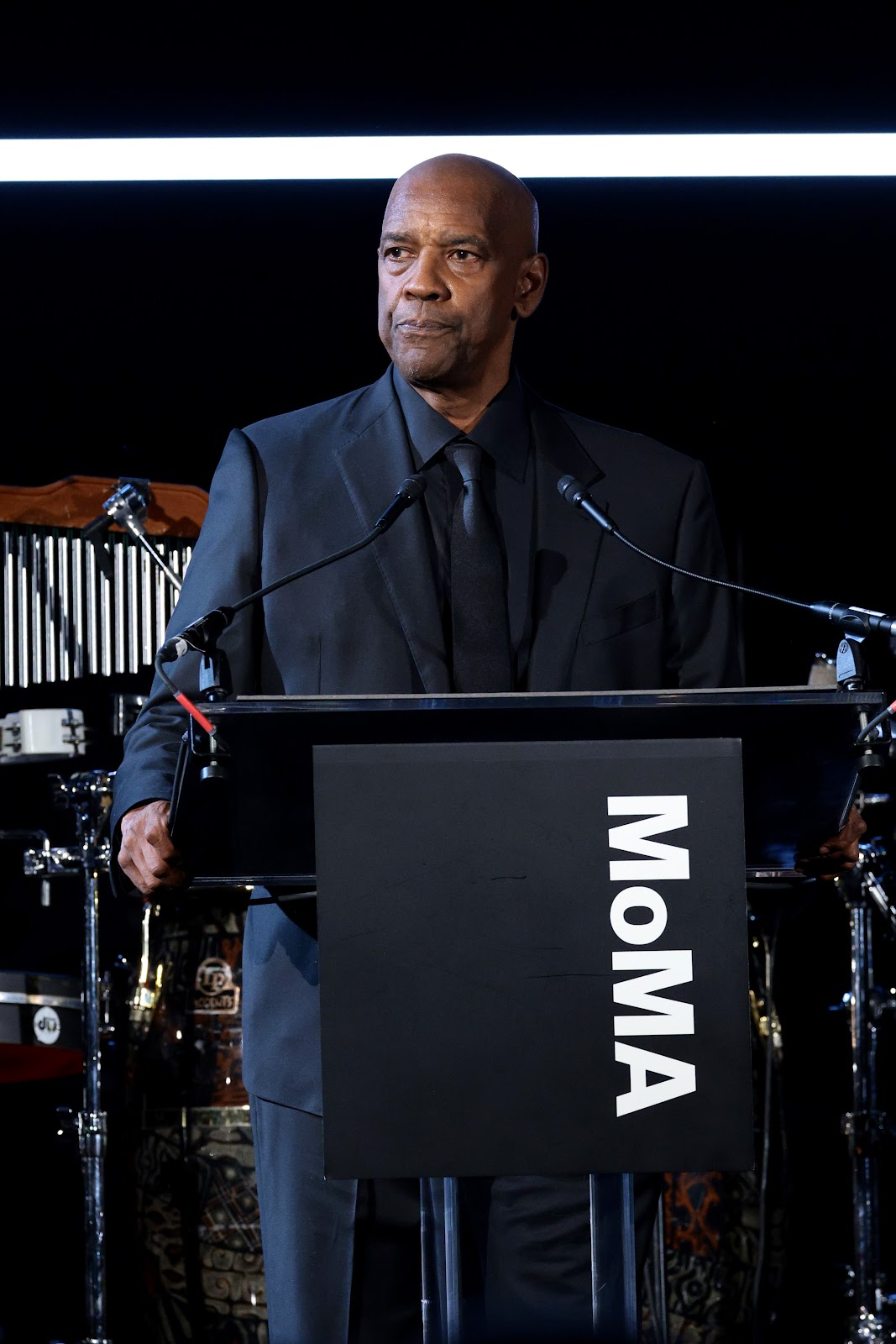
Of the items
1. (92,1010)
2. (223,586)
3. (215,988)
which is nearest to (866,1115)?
(215,988)

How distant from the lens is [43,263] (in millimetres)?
3551

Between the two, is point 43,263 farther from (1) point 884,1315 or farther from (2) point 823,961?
(1) point 884,1315

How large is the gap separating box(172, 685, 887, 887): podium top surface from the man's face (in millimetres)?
776

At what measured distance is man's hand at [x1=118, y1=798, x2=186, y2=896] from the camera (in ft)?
4.57

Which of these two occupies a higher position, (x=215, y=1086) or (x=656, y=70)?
(x=656, y=70)

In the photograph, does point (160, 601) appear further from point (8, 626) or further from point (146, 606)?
point (8, 626)

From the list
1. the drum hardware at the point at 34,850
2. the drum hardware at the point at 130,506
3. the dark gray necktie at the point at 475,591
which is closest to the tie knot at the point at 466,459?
the dark gray necktie at the point at 475,591

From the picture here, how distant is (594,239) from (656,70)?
0.50 meters

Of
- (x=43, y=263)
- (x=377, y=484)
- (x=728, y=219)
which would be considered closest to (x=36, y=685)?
(x=43, y=263)

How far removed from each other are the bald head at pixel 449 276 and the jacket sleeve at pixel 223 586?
238 millimetres

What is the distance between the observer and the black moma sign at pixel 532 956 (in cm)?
118

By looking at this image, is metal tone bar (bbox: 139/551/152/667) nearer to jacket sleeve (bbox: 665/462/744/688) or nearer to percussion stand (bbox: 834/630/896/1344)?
percussion stand (bbox: 834/630/896/1344)

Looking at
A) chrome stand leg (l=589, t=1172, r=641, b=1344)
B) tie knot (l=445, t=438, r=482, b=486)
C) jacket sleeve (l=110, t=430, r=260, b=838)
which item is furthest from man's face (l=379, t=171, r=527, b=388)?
chrome stand leg (l=589, t=1172, r=641, b=1344)

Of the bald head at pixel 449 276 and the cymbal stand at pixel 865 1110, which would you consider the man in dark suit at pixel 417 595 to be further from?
the cymbal stand at pixel 865 1110
